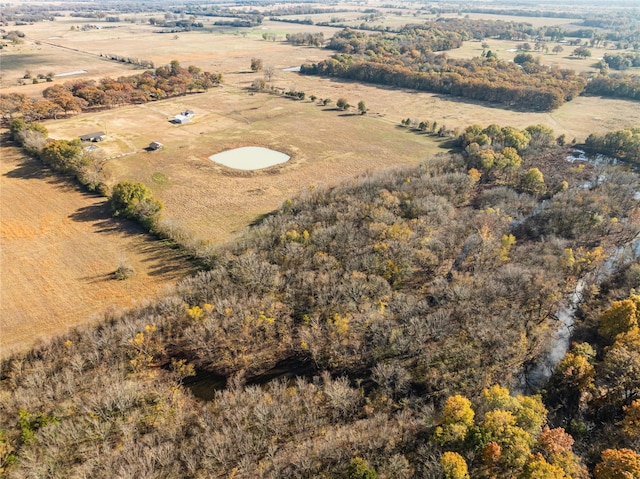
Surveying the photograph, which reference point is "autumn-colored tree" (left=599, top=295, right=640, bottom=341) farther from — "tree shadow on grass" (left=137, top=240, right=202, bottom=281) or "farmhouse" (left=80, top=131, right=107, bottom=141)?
"farmhouse" (left=80, top=131, right=107, bottom=141)

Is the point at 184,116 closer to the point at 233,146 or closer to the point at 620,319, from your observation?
the point at 233,146

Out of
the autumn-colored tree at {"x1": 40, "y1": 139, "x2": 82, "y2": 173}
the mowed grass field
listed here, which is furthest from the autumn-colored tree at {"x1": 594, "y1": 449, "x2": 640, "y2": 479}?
the autumn-colored tree at {"x1": 40, "y1": 139, "x2": 82, "y2": 173}

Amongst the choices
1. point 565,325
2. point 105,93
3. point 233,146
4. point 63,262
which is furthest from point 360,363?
point 105,93

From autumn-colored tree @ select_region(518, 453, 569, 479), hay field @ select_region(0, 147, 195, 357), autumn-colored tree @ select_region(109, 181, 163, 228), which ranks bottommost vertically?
hay field @ select_region(0, 147, 195, 357)

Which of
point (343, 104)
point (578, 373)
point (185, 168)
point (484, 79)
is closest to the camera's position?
point (578, 373)

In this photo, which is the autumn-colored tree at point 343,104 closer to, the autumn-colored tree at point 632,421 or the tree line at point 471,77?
the tree line at point 471,77

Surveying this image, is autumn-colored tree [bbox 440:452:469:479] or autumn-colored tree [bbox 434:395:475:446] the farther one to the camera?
autumn-colored tree [bbox 434:395:475:446]
